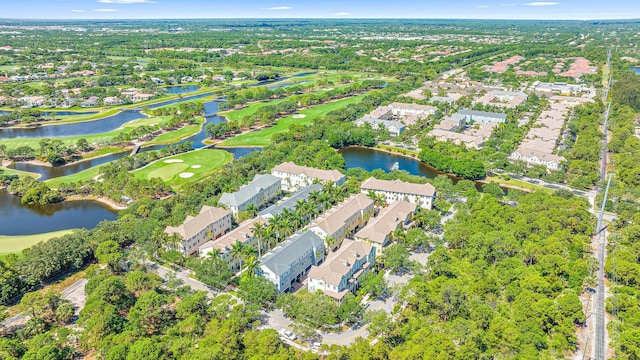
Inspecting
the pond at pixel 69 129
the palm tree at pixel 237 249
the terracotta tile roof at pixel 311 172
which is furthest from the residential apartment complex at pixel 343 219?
the pond at pixel 69 129

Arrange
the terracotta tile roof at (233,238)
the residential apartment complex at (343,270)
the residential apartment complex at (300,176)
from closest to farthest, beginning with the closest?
the residential apartment complex at (343,270), the terracotta tile roof at (233,238), the residential apartment complex at (300,176)

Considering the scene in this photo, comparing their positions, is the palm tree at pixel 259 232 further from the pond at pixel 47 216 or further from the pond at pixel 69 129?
the pond at pixel 69 129

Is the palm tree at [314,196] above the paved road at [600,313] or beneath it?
above

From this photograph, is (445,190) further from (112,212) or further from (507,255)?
(112,212)

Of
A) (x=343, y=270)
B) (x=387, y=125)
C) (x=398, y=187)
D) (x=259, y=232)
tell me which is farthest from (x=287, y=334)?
(x=387, y=125)

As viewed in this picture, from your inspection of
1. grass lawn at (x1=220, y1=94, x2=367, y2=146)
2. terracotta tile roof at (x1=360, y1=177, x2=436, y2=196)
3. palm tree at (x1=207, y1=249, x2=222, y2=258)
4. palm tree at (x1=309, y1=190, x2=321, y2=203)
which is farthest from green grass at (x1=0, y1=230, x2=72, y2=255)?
grass lawn at (x1=220, y1=94, x2=367, y2=146)

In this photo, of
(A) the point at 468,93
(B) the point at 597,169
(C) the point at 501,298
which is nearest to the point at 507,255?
(C) the point at 501,298

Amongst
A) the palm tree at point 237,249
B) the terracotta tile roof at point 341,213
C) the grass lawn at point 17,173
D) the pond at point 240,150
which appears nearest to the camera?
the palm tree at point 237,249
